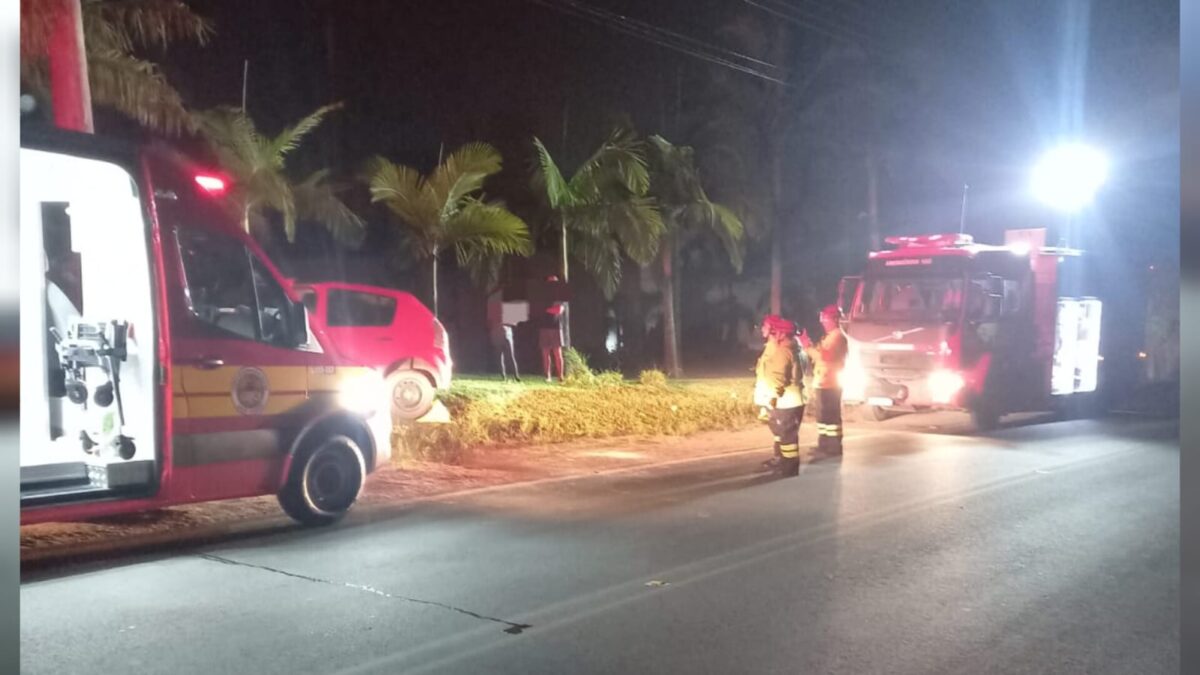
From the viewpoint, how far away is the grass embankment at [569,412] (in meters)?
12.7

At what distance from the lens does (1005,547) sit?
26.1 feet

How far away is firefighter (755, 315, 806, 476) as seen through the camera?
11.1m

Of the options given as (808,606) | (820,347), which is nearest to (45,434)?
(808,606)

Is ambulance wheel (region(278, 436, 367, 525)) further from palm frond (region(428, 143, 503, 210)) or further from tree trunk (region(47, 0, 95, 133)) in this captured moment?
palm frond (region(428, 143, 503, 210))

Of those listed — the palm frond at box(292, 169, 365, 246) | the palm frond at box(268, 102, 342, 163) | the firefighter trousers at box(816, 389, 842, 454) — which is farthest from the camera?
the palm frond at box(292, 169, 365, 246)

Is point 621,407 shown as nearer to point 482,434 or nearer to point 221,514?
point 482,434

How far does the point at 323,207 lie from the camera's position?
17391mm

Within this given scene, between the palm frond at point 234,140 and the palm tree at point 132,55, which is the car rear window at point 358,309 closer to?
the palm tree at point 132,55

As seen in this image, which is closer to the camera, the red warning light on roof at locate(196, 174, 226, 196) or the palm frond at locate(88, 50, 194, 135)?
the red warning light on roof at locate(196, 174, 226, 196)

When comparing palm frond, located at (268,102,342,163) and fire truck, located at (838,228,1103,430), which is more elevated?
palm frond, located at (268,102,342,163)

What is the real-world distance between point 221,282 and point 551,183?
444 inches

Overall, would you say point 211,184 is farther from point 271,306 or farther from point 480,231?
point 480,231

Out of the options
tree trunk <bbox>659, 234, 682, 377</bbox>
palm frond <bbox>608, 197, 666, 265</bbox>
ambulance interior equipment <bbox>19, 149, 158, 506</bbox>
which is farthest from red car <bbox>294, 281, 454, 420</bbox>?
tree trunk <bbox>659, 234, 682, 377</bbox>

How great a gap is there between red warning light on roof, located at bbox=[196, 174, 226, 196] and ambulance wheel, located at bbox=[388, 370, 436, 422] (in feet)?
19.9
